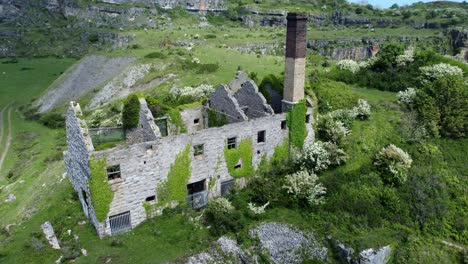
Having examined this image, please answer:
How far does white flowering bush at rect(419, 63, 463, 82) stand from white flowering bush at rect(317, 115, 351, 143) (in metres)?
11.4

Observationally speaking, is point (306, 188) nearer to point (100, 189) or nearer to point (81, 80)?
point (100, 189)

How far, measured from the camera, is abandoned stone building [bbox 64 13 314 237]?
2416 centimetres

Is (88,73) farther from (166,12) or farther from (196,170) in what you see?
(166,12)

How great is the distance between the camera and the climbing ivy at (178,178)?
2605 cm

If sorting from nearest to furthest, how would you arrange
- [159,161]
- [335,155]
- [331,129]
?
[159,161], [335,155], [331,129]

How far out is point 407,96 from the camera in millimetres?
36688

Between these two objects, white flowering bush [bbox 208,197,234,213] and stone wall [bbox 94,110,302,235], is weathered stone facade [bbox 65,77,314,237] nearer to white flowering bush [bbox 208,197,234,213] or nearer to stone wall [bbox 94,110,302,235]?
stone wall [bbox 94,110,302,235]

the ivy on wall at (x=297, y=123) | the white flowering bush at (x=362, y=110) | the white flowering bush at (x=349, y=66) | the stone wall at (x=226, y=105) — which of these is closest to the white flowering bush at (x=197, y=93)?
the stone wall at (x=226, y=105)

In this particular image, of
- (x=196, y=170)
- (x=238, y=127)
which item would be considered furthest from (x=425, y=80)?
(x=196, y=170)

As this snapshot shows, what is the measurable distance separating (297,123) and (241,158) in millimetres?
5674

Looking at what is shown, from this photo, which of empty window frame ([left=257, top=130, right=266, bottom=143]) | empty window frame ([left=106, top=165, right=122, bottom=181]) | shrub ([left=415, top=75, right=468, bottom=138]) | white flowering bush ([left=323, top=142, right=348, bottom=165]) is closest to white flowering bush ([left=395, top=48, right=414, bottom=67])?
shrub ([left=415, top=75, right=468, bottom=138])

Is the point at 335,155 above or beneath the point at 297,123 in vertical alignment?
beneath

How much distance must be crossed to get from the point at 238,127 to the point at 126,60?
152 feet

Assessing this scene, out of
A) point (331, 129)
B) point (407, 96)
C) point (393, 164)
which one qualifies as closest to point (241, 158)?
point (331, 129)
